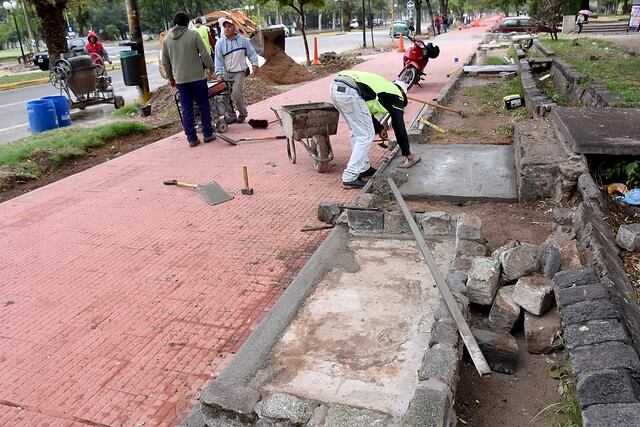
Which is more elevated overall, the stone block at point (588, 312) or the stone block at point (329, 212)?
the stone block at point (588, 312)

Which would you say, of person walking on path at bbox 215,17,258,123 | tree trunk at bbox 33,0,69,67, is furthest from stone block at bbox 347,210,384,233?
tree trunk at bbox 33,0,69,67

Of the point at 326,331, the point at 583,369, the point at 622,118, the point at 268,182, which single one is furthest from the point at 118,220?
the point at 622,118

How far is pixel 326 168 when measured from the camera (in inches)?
280

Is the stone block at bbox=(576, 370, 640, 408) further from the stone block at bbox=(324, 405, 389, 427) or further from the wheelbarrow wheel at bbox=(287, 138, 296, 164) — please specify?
the wheelbarrow wheel at bbox=(287, 138, 296, 164)

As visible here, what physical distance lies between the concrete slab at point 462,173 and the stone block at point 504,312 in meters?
2.15

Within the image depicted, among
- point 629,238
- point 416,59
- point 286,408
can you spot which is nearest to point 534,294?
point 629,238

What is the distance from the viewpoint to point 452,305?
324cm

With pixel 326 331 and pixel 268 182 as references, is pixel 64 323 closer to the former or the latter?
pixel 326 331

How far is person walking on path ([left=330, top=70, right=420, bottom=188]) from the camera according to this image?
19.3 feet

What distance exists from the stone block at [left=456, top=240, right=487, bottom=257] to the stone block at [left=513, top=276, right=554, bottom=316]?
59cm

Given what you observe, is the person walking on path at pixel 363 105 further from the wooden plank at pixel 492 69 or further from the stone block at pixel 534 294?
the wooden plank at pixel 492 69

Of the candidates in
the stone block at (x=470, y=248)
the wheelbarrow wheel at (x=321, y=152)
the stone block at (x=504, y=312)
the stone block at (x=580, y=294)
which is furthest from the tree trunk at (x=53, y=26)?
the stone block at (x=580, y=294)

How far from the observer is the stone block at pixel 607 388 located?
94.1 inches

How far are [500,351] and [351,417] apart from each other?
105cm
